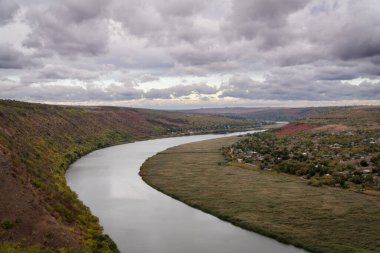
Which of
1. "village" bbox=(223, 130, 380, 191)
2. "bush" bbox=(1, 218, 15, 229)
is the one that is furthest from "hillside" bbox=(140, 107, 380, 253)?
"bush" bbox=(1, 218, 15, 229)

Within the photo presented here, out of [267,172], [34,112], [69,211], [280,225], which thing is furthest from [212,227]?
[34,112]

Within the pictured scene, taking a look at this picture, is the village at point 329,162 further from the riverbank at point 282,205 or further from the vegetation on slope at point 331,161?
the riverbank at point 282,205

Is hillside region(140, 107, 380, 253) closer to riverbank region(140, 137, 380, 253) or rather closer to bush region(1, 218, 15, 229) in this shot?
riverbank region(140, 137, 380, 253)

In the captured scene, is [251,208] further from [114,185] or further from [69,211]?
[114,185]

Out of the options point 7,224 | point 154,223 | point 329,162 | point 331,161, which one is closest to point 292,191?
point 329,162

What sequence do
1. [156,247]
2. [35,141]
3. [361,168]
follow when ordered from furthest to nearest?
[35,141] < [361,168] < [156,247]

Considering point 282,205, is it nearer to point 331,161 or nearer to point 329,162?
point 329,162
